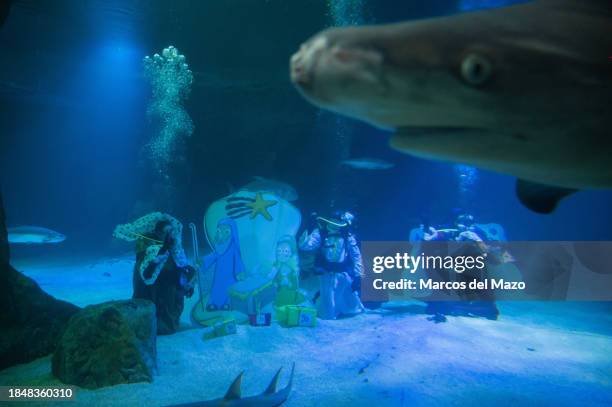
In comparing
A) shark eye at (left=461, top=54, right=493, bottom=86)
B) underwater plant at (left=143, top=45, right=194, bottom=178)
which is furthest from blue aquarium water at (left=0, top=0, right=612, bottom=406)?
underwater plant at (left=143, top=45, right=194, bottom=178)

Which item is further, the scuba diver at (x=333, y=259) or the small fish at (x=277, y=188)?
the small fish at (x=277, y=188)

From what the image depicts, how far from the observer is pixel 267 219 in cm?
749

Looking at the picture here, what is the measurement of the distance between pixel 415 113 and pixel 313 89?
0.29 meters

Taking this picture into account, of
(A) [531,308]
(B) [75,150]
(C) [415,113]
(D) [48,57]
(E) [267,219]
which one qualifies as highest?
(D) [48,57]

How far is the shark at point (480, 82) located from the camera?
0.89 metres

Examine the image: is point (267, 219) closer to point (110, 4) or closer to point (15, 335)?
point (15, 335)

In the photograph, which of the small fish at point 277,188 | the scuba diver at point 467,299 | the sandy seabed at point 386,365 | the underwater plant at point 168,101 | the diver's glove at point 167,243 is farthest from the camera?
the underwater plant at point 168,101

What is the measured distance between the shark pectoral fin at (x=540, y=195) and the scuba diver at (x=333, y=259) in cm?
574

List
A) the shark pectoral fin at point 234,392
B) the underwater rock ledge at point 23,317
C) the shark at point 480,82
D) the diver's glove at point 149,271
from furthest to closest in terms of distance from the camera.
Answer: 1. the diver's glove at point 149,271
2. the underwater rock ledge at point 23,317
3. the shark pectoral fin at point 234,392
4. the shark at point 480,82

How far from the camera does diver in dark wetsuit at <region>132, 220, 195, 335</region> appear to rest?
598 centimetres

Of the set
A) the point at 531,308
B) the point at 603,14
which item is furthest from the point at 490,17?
the point at 531,308

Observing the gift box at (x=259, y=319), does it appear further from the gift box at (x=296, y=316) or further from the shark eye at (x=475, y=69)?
the shark eye at (x=475, y=69)

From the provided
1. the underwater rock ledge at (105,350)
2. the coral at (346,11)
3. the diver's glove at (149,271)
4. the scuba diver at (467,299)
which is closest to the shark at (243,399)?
the underwater rock ledge at (105,350)

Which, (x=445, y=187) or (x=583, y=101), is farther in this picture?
(x=445, y=187)
